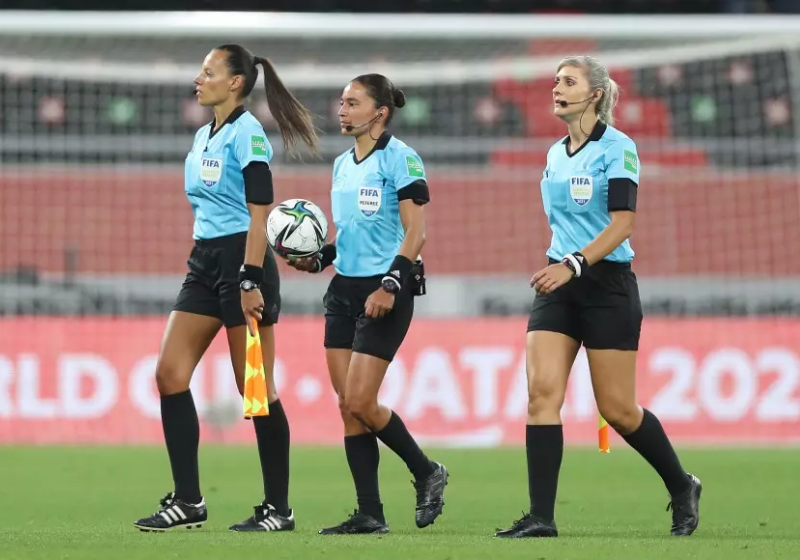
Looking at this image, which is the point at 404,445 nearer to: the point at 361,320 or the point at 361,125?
the point at 361,320

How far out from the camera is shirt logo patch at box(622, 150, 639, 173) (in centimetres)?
671

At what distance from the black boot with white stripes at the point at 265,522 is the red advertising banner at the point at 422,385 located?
6780 mm

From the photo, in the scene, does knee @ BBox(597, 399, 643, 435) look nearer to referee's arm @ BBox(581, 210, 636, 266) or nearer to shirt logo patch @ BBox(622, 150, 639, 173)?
referee's arm @ BBox(581, 210, 636, 266)

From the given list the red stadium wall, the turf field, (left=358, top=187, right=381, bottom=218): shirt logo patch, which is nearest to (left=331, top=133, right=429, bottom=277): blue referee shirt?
(left=358, top=187, right=381, bottom=218): shirt logo patch

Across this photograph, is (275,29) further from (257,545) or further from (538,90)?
(257,545)

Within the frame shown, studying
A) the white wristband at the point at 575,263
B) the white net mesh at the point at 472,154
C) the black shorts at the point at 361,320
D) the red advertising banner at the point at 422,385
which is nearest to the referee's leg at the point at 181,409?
the black shorts at the point at 361,320

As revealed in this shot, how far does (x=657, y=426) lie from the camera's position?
6.91 m

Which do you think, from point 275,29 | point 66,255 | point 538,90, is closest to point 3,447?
point 275,29

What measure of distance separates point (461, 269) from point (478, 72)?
3342 millimetres

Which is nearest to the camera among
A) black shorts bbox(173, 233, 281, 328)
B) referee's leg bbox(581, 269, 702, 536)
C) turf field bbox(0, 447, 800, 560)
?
turf field bbox(0, 447, 800, 560)

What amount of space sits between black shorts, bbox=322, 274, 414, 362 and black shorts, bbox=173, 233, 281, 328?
269mm

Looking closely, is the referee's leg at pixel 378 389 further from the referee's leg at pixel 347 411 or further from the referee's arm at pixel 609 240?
the referee's arm at pixel 609 240

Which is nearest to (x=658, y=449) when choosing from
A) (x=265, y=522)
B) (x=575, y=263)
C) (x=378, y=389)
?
(x=575, y=263)

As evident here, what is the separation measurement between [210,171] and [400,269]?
966mm
